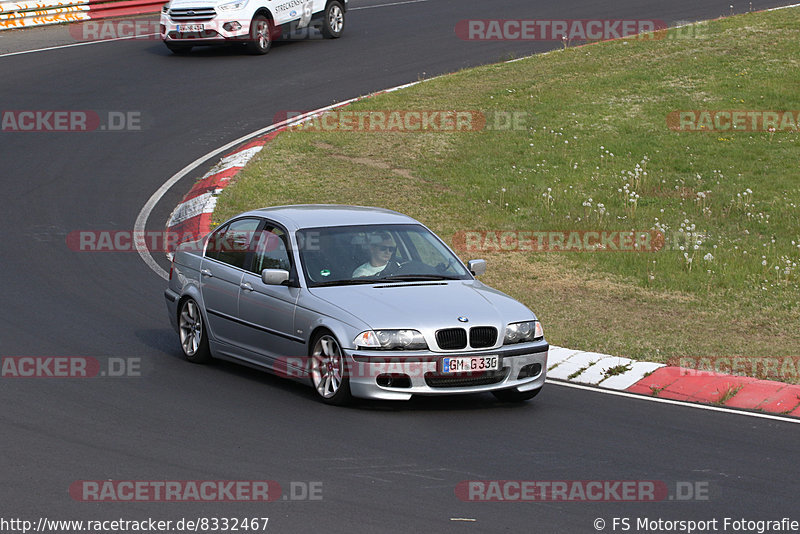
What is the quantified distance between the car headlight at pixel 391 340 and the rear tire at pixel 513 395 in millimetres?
876

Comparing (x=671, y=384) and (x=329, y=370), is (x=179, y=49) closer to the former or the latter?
(x=671, y=384)

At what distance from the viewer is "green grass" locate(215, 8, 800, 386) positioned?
1329cm

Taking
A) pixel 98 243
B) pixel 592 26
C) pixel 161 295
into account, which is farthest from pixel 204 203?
pixel 592 26

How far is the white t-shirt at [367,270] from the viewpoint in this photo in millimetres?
9977

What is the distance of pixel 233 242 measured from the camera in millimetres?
11008

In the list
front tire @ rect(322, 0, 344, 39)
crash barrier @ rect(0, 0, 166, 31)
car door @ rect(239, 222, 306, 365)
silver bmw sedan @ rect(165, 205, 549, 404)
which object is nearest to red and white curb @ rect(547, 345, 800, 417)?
silver bmw sedan @ rect(165, 205, 549, 404)

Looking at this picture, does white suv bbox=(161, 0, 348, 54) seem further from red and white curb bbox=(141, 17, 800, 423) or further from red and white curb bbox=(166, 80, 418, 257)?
red and white curb bbox=(141, 17, 800, 423)

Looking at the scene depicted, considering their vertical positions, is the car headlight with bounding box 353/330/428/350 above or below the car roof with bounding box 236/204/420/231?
below

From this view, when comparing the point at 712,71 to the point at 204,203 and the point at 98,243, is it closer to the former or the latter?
the point at 204,203

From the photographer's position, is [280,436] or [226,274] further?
[226,274]

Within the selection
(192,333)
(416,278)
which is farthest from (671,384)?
(192,333)

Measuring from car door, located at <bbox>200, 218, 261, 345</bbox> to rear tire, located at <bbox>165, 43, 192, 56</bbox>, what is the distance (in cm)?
1636

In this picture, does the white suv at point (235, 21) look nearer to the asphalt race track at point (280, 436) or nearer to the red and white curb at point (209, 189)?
the red and white curb at point (209, 189)

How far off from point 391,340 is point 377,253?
4.36 ft
